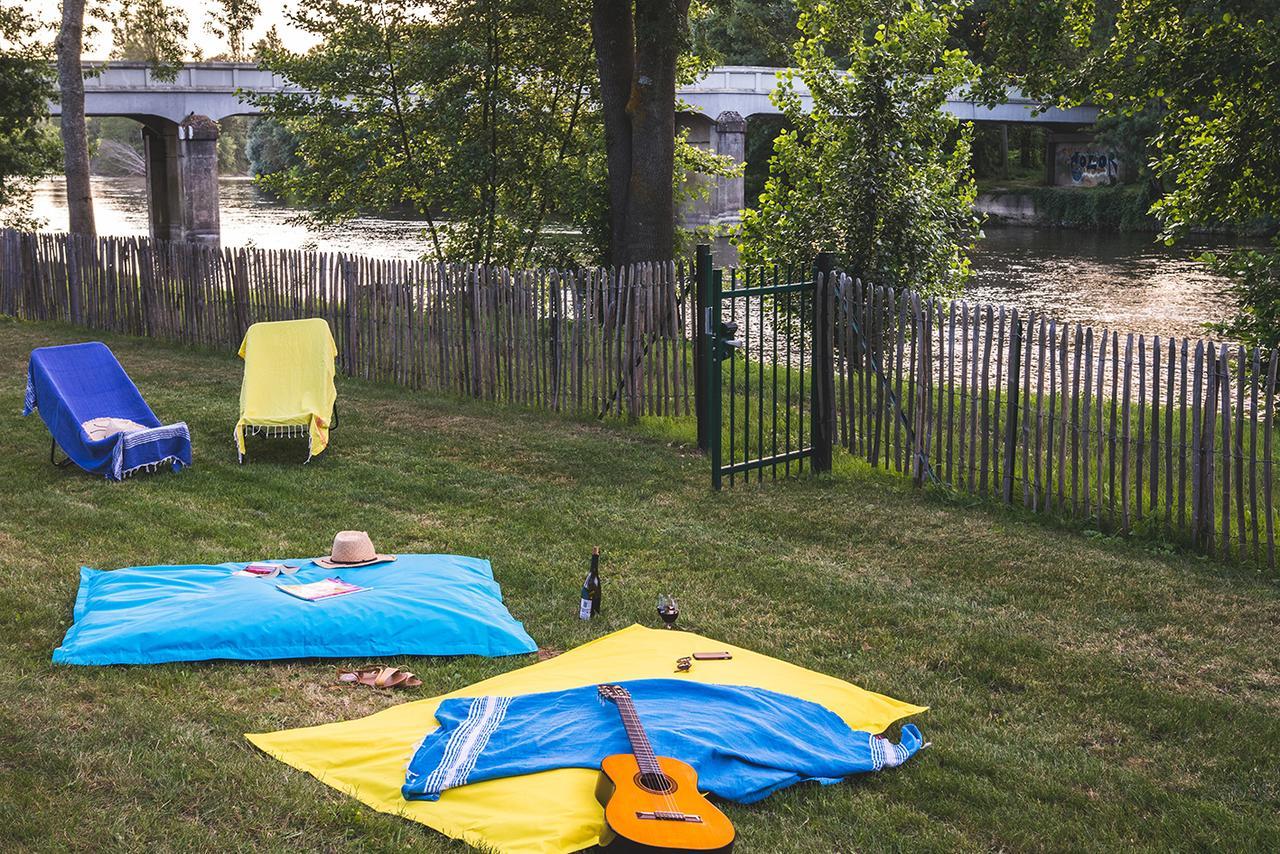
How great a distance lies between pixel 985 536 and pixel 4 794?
18.2ft

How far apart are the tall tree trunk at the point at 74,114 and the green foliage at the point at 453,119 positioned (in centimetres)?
514

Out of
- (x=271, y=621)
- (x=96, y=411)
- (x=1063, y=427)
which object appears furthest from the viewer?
(x=96, y=411)

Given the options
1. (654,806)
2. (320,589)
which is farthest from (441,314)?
(654,806)

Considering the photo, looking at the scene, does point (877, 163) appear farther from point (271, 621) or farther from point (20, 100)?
point (20, 100)

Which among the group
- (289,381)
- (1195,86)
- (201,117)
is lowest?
(289,381)

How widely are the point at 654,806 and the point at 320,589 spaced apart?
9.22 ft

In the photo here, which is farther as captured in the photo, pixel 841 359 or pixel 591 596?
pixel 841 359

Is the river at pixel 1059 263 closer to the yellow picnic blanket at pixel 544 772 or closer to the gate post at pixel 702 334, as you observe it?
the gate post at pixel 702 334

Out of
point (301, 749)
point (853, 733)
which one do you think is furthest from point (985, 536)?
point (301, 749)

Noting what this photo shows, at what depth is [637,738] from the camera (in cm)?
417

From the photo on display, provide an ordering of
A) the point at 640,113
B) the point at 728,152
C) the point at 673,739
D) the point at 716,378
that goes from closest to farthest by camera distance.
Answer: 1. the point at 673,739
2. the point at 716,378
3. the point at 640,113
4. the point at 728,152

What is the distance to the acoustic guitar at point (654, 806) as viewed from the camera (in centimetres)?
354

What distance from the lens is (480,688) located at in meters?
5.01

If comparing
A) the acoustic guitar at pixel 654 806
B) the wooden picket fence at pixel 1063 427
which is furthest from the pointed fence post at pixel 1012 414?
the acoustic guitar at pixel 654 806
